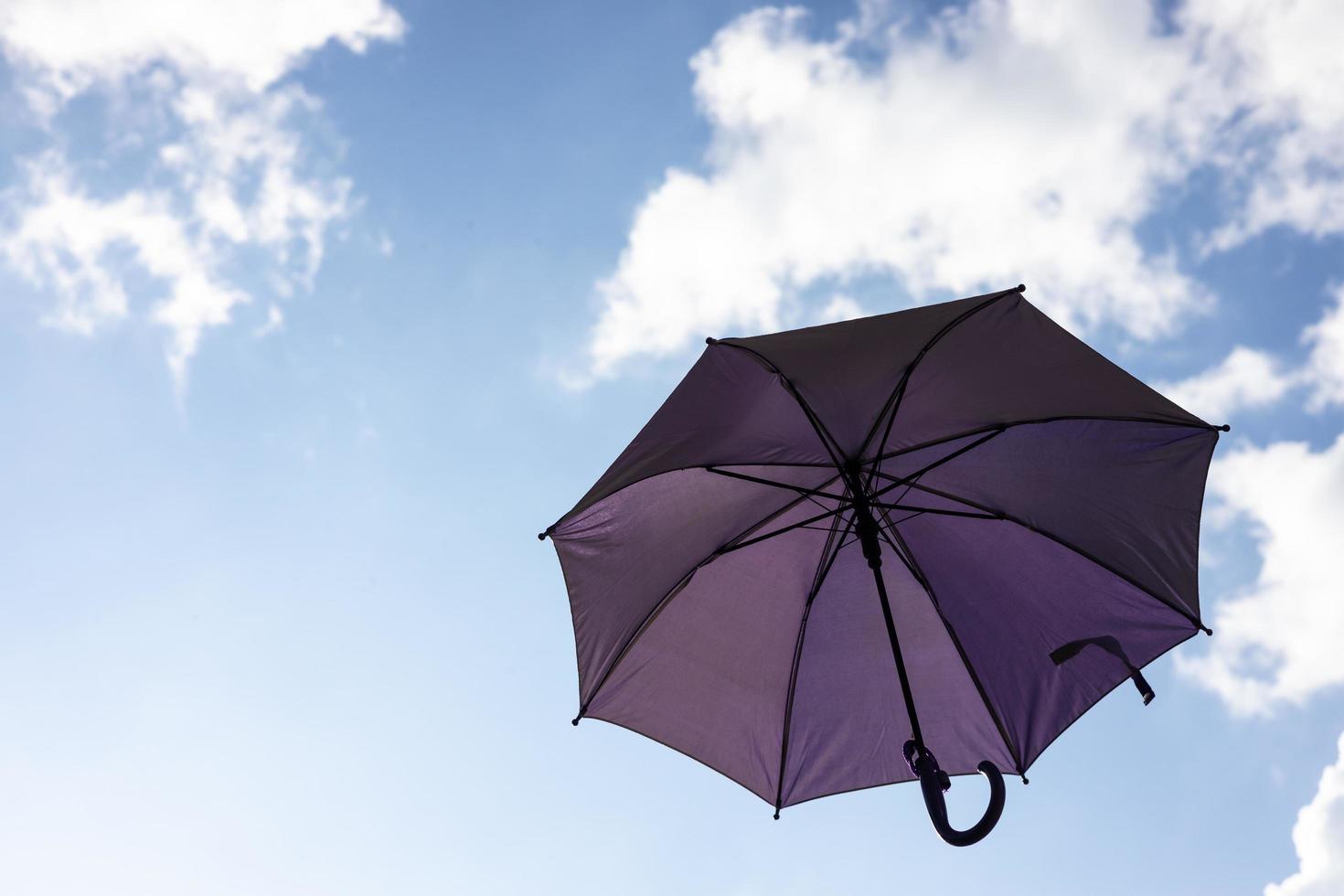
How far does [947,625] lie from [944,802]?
1266 millimetres

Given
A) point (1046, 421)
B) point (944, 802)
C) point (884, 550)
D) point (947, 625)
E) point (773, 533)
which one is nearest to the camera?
point (944, 802)

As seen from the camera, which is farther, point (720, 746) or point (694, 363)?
point (720, 746)

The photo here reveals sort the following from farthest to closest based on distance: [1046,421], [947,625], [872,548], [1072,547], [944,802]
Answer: [947,625] → [1072,547] → [872,548] → [1046,421] → [944,802]

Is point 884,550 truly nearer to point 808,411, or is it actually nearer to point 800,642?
point 800,642

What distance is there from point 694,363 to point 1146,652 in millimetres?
2281

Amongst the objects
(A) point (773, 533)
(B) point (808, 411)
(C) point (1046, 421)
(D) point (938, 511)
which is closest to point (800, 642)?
(A) point (773, 533)

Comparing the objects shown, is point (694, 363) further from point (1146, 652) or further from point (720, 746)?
point (1146, 652)

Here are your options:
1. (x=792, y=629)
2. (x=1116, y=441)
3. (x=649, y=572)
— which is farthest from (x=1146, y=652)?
(x=649, y=572)

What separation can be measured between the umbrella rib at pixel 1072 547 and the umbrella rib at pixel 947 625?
10.7 inches

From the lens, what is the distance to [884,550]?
4727 millimetres

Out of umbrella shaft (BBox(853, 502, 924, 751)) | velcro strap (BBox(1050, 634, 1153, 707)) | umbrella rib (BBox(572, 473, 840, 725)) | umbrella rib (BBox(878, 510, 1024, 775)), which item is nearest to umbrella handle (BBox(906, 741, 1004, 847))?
umbrella shaft (BBox(853, 502, 924, 751))

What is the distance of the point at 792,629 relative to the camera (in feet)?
15.2

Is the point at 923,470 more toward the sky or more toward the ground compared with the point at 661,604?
more toward the sky

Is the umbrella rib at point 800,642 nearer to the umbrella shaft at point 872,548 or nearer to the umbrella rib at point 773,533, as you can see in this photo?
the umbrella rib at point 773,533
